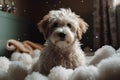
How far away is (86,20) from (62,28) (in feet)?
6.11

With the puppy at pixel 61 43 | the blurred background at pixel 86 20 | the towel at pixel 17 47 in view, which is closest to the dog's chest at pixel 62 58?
the puppy at pixel 61 43

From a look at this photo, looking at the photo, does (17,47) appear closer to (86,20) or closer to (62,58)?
(86,20)

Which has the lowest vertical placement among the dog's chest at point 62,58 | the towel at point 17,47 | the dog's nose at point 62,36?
the towel at point 17,47

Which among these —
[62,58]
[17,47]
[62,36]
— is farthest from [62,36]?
[17,47]

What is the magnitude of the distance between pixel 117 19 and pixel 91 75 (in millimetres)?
2335

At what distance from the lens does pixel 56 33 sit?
1664 mm

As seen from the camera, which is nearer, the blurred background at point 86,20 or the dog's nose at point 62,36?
the dog's nose at point 62,36

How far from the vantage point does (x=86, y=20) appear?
3.51 meters

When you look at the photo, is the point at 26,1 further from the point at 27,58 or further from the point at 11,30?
the point at 27,58

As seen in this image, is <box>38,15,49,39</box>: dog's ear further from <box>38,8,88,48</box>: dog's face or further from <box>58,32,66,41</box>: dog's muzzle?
<box>58,32,66,41</box>: dog's muzzle

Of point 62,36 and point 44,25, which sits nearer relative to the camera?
point 62,36

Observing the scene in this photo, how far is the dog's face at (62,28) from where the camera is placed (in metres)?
1.66

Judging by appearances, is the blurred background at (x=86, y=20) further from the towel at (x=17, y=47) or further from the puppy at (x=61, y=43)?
the puppy at (x=61, y=43)

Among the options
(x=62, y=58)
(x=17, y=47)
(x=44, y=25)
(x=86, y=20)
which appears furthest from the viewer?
(x=86, y=20)
